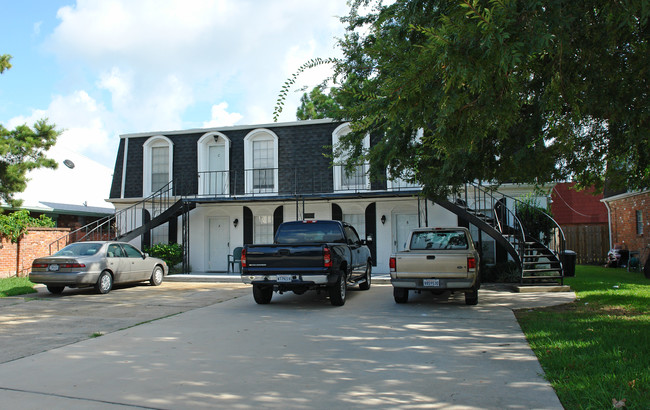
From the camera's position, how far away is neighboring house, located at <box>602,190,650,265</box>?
19172mm

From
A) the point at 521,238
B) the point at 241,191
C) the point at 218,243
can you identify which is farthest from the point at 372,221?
the point at 218,243

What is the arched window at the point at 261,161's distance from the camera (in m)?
19.4

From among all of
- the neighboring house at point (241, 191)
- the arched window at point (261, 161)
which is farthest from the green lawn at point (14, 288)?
the arched window at point (261, 161)

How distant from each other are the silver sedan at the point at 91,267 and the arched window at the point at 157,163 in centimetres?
629

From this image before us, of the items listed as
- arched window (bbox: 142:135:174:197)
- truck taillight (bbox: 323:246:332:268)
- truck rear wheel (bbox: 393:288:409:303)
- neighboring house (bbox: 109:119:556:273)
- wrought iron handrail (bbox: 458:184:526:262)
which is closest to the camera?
truck taillight (bbox: 323:246:332:268)

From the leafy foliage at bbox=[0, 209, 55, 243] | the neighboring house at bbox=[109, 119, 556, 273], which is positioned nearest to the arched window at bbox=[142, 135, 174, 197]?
the neighboring house at bbox=[109, 119, 556, 273]

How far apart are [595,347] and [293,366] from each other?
3836 millimetres

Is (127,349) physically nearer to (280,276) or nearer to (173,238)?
(280,276)

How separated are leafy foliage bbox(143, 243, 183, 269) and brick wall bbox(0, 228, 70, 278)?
3.62 meters

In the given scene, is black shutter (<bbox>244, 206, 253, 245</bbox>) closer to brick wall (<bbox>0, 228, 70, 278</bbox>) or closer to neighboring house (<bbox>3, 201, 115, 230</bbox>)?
brick wall (<bbox>0, 228, 70, 278</bbox>)

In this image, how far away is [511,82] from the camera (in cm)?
428

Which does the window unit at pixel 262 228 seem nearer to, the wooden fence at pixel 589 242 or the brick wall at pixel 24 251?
the brick wall at pixel 24 251

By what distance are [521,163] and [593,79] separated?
3.21 meters

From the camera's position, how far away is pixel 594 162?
889 centimetres
